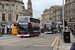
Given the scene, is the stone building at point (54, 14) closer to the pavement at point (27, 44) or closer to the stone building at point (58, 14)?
the stone building at point (58, 14)

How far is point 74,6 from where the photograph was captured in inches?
2707

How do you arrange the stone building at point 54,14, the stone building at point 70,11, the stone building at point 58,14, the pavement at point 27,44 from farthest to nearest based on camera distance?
the stone building at point 54,14 → the stone building at point 58,14 → the stone building at point 70,11 → the pavement at point 27,44

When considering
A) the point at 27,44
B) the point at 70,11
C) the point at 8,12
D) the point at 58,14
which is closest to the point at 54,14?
the point at 58,14

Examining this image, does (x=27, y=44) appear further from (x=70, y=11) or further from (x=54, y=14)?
(x=54, y=14)

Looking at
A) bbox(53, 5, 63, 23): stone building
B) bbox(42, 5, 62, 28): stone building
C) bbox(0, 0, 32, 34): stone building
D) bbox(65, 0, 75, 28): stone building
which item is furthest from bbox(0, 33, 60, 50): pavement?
bbox(42, 5, 62, 28): stone building

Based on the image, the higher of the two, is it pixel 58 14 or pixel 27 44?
pixel 58 14

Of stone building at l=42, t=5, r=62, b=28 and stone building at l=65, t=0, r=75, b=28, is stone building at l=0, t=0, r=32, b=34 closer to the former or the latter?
stone building at l=65, t=0, r=75, b=28

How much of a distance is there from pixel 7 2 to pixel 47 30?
16.5m

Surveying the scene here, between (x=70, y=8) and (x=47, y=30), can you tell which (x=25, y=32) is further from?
(x=70, y=8)

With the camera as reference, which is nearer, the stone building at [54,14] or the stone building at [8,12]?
the stone building at [8,12]

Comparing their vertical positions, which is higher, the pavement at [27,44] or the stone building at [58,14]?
the stone building at [58,14]

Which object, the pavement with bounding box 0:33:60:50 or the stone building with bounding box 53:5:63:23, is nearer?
the pavement with bounding box 0:33:60:50

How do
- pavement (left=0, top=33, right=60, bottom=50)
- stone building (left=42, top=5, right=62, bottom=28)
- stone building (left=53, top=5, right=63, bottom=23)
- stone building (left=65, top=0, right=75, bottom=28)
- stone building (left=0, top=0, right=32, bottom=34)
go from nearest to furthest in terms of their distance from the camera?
pavement (left=0, top=33, right=60, bottom=50), stone building (left=0, top=0, right=32, bottom=34), stone building (left=65, top=0, right=75, bottom=28), stone building (left=53, top=5, right=63, bottom=23), stone building (left=42, top=5, right=62, bottom=28)

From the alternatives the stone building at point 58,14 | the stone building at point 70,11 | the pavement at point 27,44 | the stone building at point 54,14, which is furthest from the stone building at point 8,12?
the stone building at point 54,14
